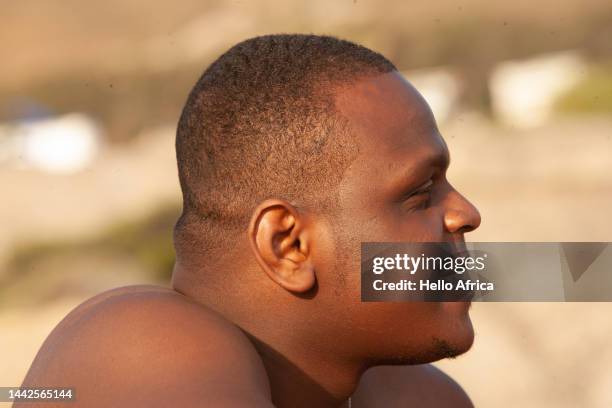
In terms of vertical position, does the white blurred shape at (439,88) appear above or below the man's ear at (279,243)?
above

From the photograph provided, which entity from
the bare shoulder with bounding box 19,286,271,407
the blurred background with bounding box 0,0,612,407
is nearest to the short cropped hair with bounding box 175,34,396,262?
the bare shoulder with bounding box 19,286,271,407

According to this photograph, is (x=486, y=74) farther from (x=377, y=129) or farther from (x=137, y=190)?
(x=377, y=129)

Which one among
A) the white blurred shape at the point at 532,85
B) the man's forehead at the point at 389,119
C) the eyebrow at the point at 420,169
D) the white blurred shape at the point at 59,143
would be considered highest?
the white blurred shape at the point at 532,85

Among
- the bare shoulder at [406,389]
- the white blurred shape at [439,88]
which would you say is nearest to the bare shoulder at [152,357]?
the bare shoulder at [406,389]

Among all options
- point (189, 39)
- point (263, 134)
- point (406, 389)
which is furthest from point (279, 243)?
point (189, 39)

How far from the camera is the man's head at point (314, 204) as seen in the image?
196 cm

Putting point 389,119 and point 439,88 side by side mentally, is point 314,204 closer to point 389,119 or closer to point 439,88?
point 389,119

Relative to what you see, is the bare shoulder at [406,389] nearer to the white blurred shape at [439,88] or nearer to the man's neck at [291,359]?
the man's neck at [291,359]

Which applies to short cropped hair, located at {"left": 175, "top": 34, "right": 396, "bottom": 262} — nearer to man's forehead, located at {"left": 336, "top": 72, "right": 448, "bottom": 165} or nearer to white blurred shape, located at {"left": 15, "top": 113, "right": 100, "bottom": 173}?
man's forehead, located at {"left": 336, "top": 72, "right": 448, "bottom": 165}

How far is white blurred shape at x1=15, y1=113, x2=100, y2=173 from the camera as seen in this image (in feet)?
19.6

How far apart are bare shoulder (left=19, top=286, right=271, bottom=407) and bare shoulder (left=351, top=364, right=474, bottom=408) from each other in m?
0.70

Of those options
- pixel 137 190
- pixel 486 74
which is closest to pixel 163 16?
pixel 137 190

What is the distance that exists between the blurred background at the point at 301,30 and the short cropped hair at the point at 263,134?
3209 millimetres

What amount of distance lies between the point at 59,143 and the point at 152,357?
4614 millimetres
